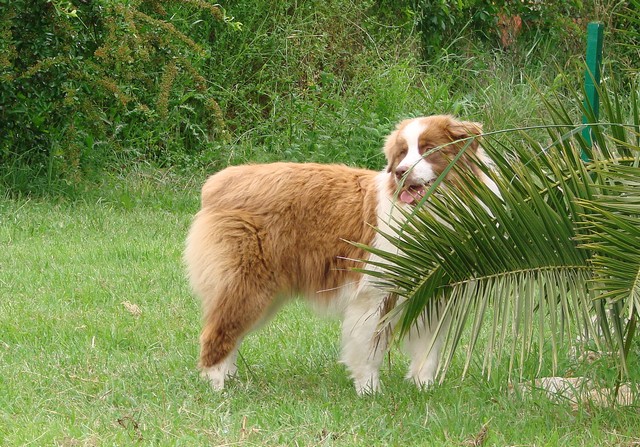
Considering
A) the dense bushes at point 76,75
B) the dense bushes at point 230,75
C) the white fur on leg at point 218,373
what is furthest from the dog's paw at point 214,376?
the dense bushes at point 76,75

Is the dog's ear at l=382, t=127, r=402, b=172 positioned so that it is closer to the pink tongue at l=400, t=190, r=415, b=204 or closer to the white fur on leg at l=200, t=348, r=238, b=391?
the pink tongue at l=400, t=190, r=415, b=204

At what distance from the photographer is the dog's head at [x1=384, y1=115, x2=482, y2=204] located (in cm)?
512

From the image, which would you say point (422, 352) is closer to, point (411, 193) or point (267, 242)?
point (411, 193)

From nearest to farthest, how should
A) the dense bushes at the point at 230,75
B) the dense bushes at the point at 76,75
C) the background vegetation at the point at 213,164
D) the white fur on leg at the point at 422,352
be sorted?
the background vegetation at the point at 213,164
the white fur on leg at the point at 422,352
the dense bushes at the point at 76,75
the dense bushes at the point at 230,75

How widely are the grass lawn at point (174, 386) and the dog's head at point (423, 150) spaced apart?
1.08 meters

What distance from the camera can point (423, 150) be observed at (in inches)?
207

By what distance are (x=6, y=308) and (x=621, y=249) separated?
438 cm

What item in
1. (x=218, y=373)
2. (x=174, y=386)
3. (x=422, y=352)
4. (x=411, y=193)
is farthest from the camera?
(x=422, y=352)

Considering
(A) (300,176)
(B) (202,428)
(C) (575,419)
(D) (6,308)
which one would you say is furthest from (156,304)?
(C) (575,419)

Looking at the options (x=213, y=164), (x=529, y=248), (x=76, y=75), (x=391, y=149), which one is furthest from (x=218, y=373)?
(x=213, y=164)

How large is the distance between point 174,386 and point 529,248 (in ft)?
7.13

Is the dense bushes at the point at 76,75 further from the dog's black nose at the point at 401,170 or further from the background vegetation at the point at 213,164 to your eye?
the dog's black nose at the point at 401,170

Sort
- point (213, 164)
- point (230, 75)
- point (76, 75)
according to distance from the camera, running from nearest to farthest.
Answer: point (76, 75)
point (213, 164)
point (230, 75)

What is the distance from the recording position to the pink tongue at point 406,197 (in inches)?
204
